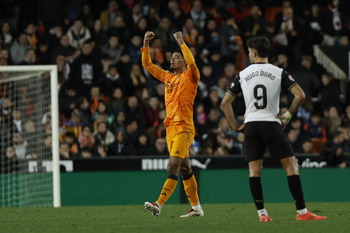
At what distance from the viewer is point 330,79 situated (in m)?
16.8

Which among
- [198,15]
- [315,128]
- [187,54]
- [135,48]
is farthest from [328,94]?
[187,54]

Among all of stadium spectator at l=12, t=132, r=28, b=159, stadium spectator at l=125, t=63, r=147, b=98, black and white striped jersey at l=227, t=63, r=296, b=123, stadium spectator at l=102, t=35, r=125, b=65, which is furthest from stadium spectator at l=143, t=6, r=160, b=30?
black and white striped jersey at l=227, t=63, r=296, b=123

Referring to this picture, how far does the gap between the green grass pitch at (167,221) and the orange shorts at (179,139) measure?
79 cm

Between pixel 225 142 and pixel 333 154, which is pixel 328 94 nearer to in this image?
pixel 225 142

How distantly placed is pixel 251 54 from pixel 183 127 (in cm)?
193

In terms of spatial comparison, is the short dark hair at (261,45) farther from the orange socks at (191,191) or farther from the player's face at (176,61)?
the orange socks at (191,191)

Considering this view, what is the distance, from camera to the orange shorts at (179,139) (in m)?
9.55

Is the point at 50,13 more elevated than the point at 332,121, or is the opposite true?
the point at 50,13

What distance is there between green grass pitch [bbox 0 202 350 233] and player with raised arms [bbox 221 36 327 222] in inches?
16.7

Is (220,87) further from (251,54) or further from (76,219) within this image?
(251,54)

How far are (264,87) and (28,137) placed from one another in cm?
765

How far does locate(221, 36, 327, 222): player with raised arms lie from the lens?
7.88 m

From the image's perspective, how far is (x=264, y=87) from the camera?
7871 mm

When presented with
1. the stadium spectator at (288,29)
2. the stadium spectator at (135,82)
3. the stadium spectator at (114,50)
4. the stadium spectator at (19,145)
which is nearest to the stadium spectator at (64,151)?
the stadium spectator at (19,145)
